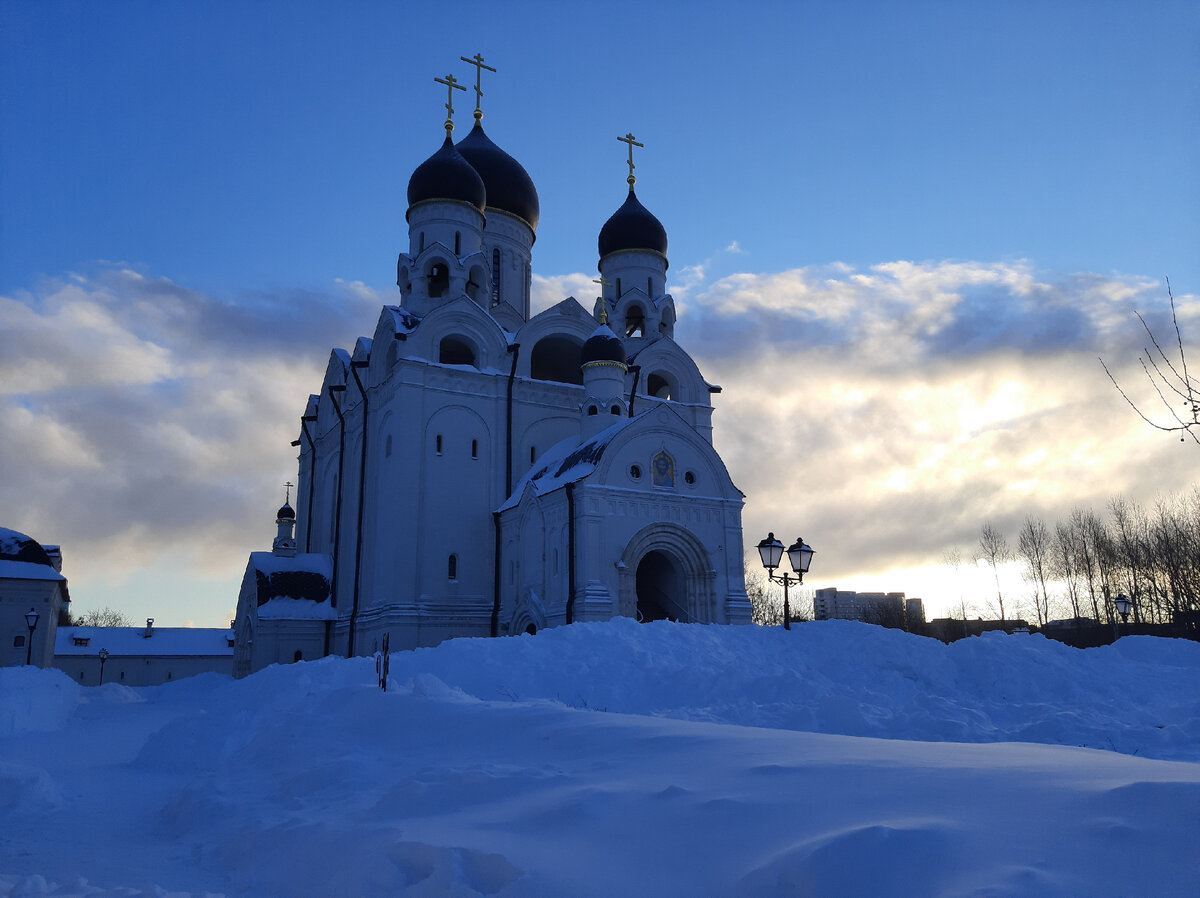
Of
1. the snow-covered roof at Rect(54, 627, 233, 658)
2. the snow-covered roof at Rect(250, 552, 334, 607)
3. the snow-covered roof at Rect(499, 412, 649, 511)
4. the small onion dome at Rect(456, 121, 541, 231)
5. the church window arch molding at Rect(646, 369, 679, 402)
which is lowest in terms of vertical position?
the snow-covered roof at Rect(54, 627, 233, 658)

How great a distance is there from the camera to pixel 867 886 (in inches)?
116

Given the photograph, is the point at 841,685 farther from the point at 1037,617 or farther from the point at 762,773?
the point at 1037,617

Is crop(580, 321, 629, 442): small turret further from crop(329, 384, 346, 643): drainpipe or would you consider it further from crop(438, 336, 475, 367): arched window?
crop(329, 384, 346, 643): drainpipe

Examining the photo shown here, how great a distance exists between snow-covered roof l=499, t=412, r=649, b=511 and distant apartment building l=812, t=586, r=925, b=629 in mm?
24574

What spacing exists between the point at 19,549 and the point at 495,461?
17.1 meters

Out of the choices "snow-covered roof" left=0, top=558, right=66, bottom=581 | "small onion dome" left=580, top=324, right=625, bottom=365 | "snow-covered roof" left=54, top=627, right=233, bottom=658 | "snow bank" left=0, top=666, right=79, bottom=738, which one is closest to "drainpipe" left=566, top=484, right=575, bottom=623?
"small onion dome" left=580, top=324, right=625, bottom=365

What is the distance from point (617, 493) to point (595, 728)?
15670mm

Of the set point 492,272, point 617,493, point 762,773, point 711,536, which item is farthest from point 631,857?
point 492,272

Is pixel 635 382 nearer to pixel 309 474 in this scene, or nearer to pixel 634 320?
pixel 634 320

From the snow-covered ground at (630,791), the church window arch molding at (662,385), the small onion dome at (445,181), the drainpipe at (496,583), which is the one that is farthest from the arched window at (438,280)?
the snow-covered ground at (630,791)

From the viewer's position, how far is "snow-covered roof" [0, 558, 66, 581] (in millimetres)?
28734

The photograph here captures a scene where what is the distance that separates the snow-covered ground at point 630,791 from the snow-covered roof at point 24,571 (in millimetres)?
19498

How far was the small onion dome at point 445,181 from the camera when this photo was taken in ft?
93.1

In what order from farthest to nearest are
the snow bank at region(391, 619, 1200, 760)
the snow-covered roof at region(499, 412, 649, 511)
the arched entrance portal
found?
the snow-covered roof at region(499, 412, 649, 511) → the arched entrance portal → the snow bank at region(391, 619, 1200, 760)
